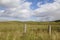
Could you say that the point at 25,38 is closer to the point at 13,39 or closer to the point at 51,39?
the point at 13,39

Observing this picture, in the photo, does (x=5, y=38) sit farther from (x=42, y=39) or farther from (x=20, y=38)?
(x=42, y=39)

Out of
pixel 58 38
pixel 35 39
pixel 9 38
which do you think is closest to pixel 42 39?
pixel 35 39

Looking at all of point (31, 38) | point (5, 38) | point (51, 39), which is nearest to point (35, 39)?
point (31, 38)

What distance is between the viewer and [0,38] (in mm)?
13594

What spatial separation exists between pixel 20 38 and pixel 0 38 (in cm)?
156

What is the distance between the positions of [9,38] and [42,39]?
2.55m

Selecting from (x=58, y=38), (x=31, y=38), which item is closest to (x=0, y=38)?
(x=31, y=38)

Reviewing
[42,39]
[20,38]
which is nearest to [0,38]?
[20,38]

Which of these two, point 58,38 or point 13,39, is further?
point 58,38

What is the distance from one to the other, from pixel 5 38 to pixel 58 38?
4286mm

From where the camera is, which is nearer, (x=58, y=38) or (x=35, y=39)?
(x=35, y=39)

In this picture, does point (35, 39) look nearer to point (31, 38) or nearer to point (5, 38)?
point (31, 38)

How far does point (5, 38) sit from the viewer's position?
13594 millimetres

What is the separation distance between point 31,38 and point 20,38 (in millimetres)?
858
